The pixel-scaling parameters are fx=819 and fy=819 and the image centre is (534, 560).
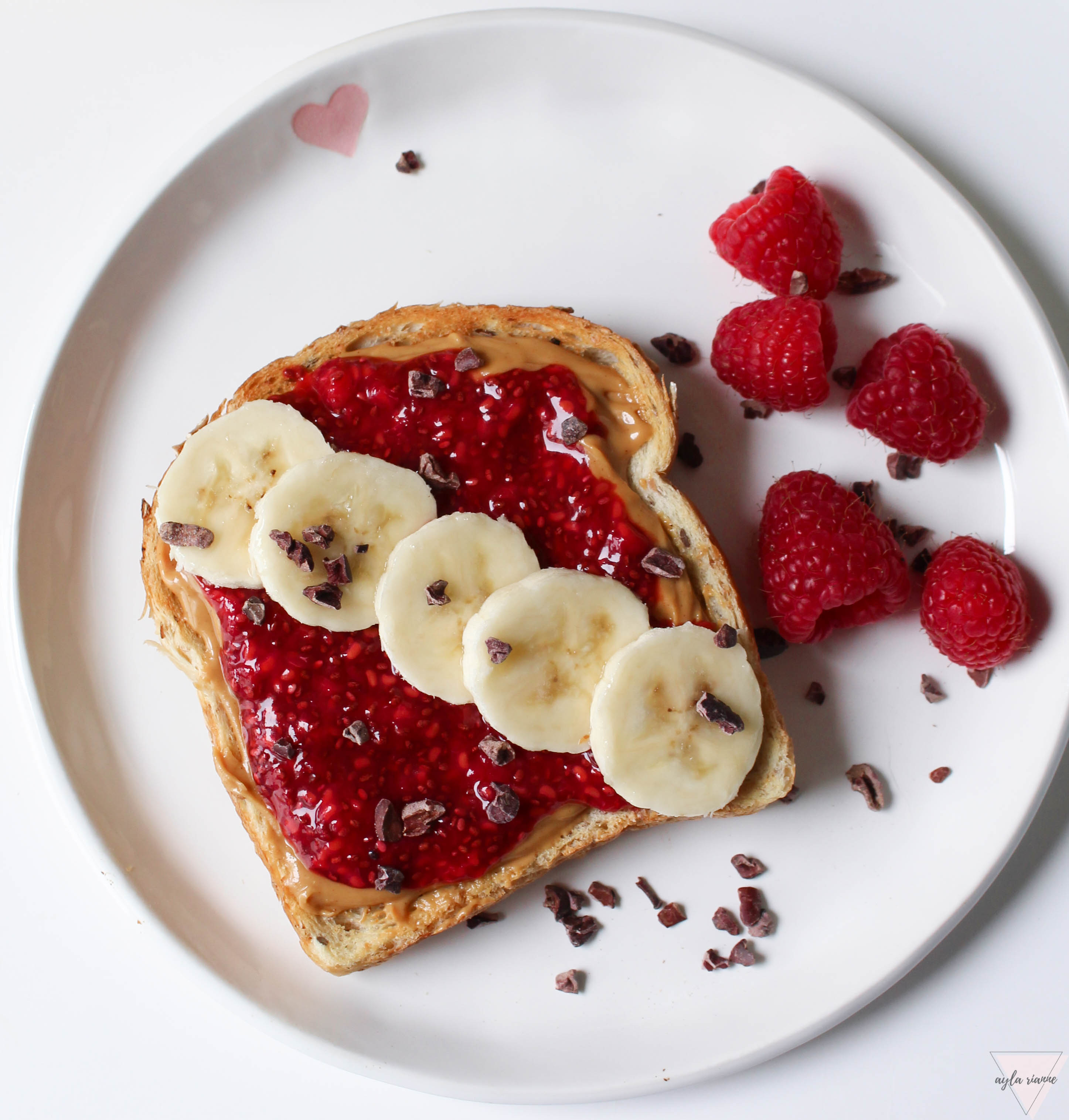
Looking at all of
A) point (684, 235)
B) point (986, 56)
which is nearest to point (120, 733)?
point (684, 235)

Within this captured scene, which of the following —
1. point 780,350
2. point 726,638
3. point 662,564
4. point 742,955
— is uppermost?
point 780,350

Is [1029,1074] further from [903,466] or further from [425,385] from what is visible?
[425,385]

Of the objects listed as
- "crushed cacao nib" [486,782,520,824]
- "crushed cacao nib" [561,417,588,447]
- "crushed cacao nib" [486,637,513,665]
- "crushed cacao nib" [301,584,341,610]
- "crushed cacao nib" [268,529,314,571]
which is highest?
"crushed cacao nib" [561,417,588,447]

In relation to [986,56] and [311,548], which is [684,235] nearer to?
[986,56]

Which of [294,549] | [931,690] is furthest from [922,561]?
[294,549]

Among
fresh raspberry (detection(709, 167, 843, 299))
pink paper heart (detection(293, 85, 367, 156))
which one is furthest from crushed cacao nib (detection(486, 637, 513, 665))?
pink paper heart (detection(293, 85, 367, 156))

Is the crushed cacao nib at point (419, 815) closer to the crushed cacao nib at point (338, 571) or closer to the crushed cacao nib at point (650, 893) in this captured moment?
the crushed cacao nib at point (338, 571)

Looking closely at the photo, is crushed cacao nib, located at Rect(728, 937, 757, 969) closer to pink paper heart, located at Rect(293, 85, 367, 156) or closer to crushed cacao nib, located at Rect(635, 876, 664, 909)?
crushed cacao nib, located at Rect(635, 876, 664, 909)
